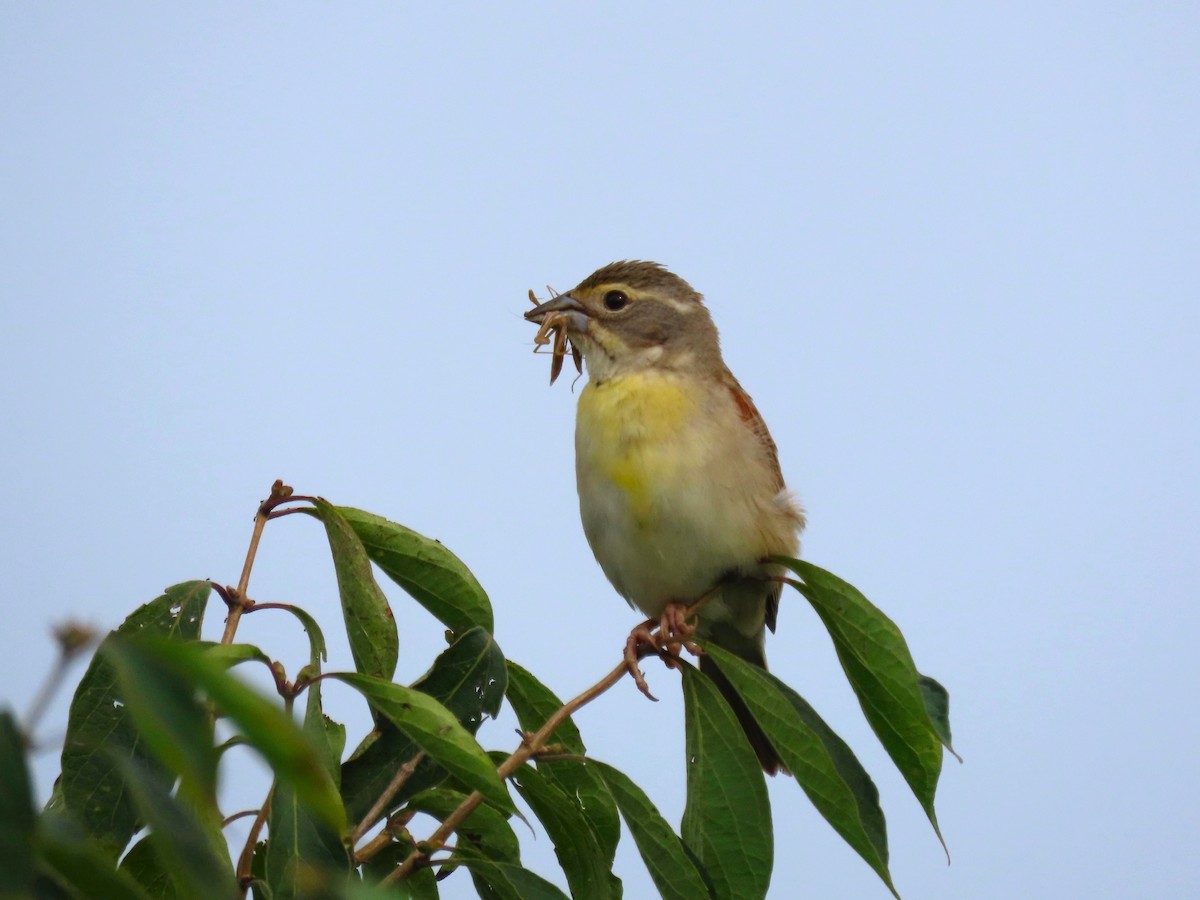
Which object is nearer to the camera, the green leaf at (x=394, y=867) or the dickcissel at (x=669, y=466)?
the green leaf at (x=394, y=867)

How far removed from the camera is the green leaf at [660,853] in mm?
3074

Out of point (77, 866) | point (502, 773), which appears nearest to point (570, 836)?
point (502, 773)

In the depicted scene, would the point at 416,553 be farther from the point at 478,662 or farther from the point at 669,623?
the point at 669,623

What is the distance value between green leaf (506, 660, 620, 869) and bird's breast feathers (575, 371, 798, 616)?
4.57 ft

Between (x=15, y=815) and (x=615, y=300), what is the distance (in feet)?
14.7

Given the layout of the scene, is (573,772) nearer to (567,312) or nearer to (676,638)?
(676,638)

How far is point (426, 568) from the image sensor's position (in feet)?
10.8

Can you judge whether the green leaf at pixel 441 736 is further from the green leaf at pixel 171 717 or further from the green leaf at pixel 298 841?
the green leaf at pixel 171 717

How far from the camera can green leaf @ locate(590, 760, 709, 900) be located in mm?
3074

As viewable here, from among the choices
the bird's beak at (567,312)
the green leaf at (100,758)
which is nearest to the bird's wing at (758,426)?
the bird's beak at (567,312)

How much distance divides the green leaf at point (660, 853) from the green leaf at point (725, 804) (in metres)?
0.14

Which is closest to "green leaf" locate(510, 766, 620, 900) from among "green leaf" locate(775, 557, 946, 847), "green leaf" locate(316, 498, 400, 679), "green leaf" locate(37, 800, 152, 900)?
"green leaf" locate(316, 498, 400, 679)

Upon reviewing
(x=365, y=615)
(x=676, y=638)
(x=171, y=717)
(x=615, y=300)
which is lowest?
(x=171, y=717)

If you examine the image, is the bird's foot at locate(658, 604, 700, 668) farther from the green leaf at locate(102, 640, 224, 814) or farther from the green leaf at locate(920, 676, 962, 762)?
the green leaf at locate(102, 640, 224, 814)
